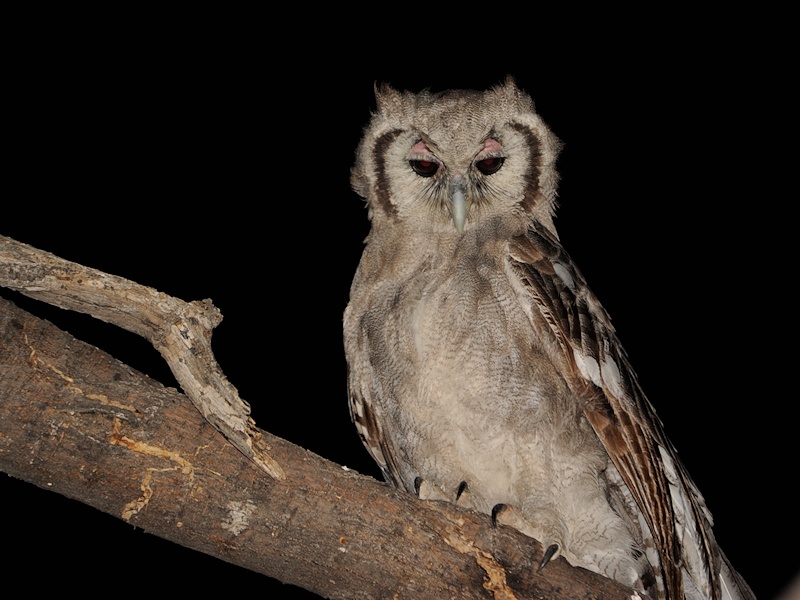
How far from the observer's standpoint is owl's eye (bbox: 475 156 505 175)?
2264 millimetres

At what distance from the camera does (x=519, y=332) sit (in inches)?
81.6

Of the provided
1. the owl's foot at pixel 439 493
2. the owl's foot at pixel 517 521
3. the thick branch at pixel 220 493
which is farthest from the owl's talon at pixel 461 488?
the thick branch at pixel 220 493

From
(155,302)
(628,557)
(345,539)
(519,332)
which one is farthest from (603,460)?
(155,302)

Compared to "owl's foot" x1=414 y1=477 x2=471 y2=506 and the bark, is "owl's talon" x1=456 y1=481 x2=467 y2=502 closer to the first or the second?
"owl's foot" x1=414 y1=477 x2=471 y2=506

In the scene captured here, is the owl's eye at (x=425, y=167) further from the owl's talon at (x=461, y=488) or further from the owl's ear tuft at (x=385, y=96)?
the owl's talon at (x=461, y=488)

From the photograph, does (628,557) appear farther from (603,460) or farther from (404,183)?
(404,183)

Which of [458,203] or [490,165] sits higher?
[490,165]

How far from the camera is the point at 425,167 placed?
2291 millimetres

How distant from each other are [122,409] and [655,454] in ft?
4.49

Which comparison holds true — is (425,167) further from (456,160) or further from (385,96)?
(385,96)

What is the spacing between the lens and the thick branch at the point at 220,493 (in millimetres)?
1591

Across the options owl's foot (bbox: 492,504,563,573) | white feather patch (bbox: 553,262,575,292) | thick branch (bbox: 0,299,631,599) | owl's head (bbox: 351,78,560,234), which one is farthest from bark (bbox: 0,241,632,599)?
owl's head (bbox: 351,78,560,234)

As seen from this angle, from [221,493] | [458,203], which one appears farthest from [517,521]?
[458,203]

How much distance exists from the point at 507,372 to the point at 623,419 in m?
0.33
